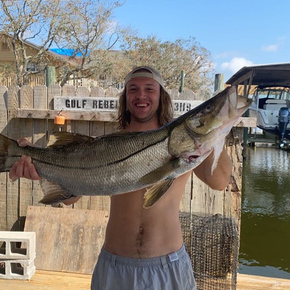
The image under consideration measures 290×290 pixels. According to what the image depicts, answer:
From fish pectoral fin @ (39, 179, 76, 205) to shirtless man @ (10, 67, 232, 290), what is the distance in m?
0.09

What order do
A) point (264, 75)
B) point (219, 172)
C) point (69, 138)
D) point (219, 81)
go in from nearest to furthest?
point (69, 138) < point (219, 172) < point (219, 81) < point (264, 75)

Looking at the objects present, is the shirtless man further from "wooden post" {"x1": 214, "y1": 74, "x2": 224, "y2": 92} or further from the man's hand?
"wooden post" {"x1": 214, "y1": 74, "x2": 224, "y2": 92}

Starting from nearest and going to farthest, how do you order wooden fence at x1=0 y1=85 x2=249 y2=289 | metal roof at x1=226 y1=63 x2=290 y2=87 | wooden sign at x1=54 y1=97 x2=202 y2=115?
wooden fence at x1=0 y1=85 x2=249 y2=289 → wooden sign at x1=54 y1=97 x2=202 y2=115 → metal roof at x1=226 y1=63 x2=290 y2=87

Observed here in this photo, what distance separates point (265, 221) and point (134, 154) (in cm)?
919

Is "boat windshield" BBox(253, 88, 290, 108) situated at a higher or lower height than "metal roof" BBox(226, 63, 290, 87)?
lower

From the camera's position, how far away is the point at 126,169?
1.66m

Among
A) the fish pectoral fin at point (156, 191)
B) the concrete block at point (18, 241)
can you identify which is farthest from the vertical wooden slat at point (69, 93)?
the fish pectoral fin at point (156, 191)

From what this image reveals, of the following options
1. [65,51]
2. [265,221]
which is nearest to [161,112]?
[265,221]

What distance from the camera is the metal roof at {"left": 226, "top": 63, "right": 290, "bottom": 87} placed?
44.4 feet

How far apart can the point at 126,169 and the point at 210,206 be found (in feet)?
10.1

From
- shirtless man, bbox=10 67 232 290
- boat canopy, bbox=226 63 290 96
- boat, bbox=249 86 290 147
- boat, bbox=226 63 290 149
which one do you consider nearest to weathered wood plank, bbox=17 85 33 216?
shirtless man, bbox=10 67 232 290

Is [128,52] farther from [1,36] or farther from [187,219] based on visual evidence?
[187,219]

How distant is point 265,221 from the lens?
9867mm

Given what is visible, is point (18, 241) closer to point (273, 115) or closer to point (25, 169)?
point (25, 169)
